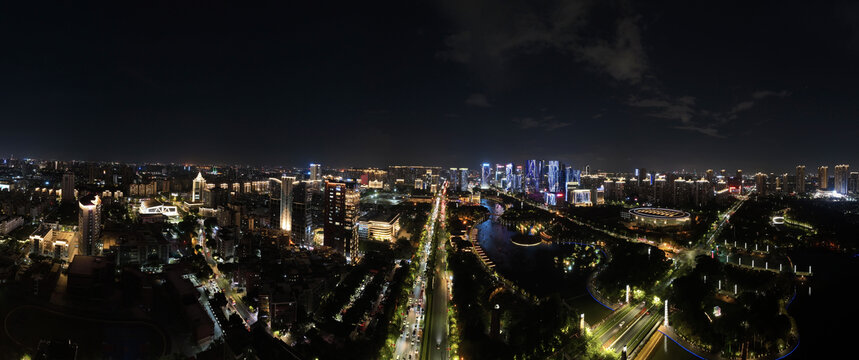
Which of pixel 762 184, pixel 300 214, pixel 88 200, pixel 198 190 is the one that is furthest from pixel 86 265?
pixel 762 184

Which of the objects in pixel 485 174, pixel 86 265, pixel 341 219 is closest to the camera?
pixel 86 265

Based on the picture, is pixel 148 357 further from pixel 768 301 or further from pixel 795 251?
pixel 795 251

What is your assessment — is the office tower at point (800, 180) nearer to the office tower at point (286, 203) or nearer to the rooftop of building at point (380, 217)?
the rooftop of building at point (380, 217)

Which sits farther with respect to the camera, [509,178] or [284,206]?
[509,178]

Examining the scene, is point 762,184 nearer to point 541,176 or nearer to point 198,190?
point 541,176

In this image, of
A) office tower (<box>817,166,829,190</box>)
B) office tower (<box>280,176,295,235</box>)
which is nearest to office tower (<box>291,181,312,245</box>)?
office tower (<box>280,176,295,235</box>)
